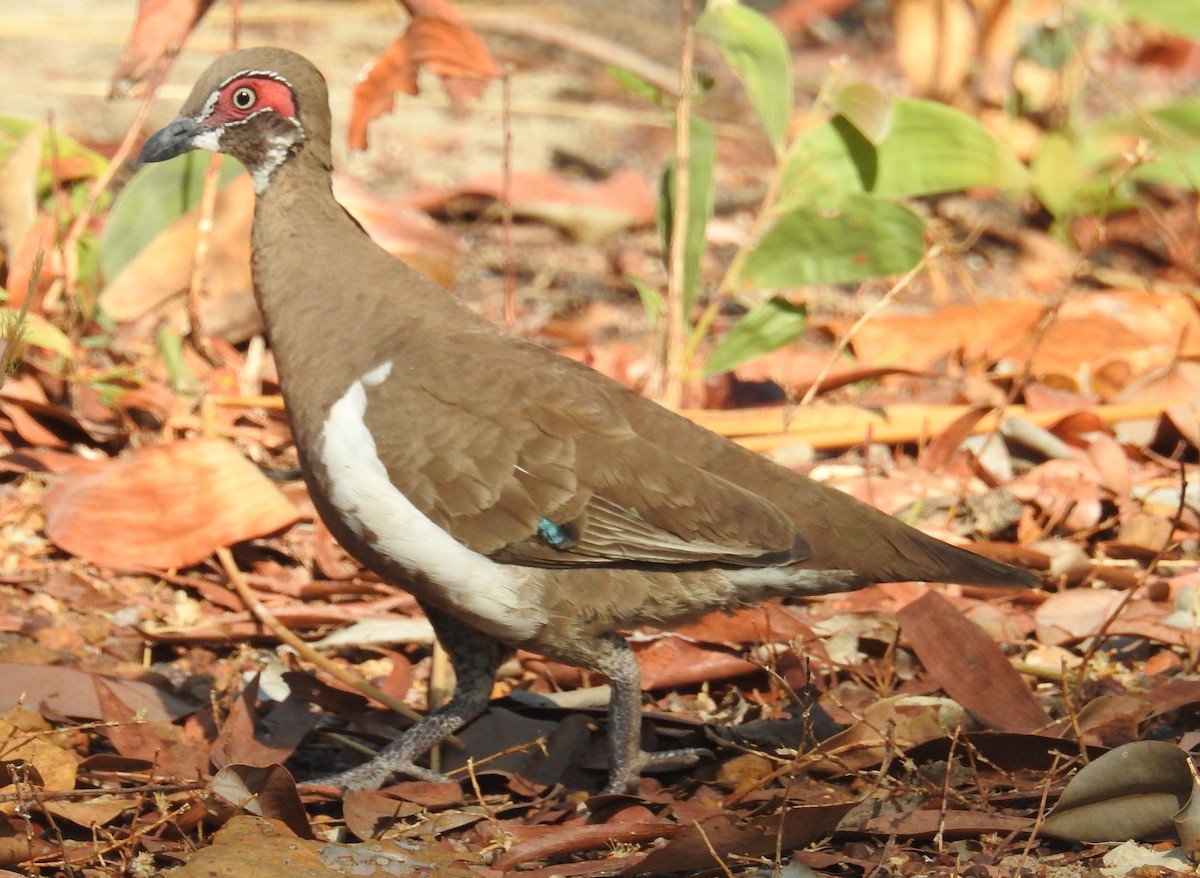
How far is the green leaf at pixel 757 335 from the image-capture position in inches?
209

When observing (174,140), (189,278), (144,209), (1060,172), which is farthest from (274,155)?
(1060,172)

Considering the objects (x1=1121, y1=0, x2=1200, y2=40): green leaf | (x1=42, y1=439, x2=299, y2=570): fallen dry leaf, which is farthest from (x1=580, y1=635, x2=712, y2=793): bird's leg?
(x1=1121, y1=0, x2=1200, y2=40): green leaf

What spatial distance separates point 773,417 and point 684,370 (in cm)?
35

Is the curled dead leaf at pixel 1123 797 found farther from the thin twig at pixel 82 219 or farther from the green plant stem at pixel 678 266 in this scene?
the thin twig at pixel 82 219

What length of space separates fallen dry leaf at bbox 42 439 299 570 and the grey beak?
1.14 meters

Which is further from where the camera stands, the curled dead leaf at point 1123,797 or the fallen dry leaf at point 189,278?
the fallen dry leaf at point 189,278

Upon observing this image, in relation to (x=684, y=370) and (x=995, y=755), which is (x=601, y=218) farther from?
(x=995, y=755)

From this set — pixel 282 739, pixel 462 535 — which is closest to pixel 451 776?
pixel 282 739

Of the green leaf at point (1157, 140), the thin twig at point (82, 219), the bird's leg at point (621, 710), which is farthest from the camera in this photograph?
the green leaf at point (1157, 140)

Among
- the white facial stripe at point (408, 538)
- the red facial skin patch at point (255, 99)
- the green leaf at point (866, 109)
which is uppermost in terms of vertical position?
the red facial skin patch at point (255, 99)

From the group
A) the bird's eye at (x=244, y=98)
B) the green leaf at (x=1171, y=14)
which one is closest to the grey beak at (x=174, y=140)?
the bird's eye at (x=244, y=98)

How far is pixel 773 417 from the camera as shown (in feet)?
17.6

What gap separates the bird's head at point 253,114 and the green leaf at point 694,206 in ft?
5.57

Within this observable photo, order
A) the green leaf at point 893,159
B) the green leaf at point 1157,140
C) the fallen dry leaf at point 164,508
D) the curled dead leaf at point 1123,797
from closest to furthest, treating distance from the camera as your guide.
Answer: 1. the curled dead leaf at point 1123,797
2. the fallen dry leaf at point 164,508
3. the green leaf at point 893,159
4. the green leaf at point 1157,140
